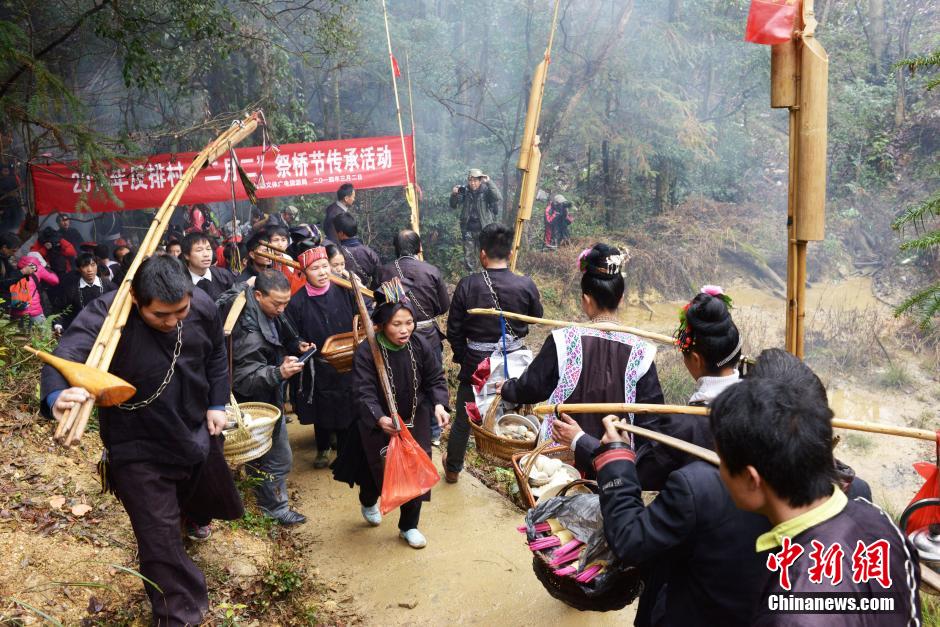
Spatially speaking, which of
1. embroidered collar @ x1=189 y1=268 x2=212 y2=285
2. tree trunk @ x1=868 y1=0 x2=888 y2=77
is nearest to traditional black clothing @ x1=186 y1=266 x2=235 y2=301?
embroidered collar @ x1=189 y1=268 x2=212 y2=285

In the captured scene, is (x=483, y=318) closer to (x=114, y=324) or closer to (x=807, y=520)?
(x=114, y=324)

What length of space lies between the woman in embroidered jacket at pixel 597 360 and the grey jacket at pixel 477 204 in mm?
7557

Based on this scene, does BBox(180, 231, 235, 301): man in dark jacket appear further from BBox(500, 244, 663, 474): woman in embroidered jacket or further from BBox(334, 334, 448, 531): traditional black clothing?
BBox(500, 244, 663, 474): woman in embroidered jacket

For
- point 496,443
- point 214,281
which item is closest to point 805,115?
point 496,443

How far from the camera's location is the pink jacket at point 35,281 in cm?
775

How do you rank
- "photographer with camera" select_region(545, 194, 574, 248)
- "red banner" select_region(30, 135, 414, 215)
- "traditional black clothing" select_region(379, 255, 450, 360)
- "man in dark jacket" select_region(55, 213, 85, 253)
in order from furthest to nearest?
"photographer with camera" select_region(545, 194, 574, 248) → "man in dark jacket" select_region(55, 213, 85, 253) → "red banner" select_region(30, 135, 414, 215) → "traditional black clothing" select_region(379, 255, 450, 360)

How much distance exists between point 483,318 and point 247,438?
1969mm

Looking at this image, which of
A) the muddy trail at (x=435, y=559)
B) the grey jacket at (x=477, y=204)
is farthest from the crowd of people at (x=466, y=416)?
the grey jacket at (x=477, y=204)

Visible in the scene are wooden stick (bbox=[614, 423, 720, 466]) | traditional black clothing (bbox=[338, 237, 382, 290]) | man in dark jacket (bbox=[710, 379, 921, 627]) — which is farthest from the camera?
traditional black clothing (bbox=[338, 237, 382, 290])

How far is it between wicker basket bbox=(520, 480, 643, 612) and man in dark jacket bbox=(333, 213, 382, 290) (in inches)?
162

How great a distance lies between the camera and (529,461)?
3.39 meters

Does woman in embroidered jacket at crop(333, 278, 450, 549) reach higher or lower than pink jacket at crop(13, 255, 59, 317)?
lower

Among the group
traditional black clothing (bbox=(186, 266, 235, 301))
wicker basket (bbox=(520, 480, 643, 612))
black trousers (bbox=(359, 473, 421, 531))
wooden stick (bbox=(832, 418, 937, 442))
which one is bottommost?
black trousers (bbox=(359, 473, 421, 531))

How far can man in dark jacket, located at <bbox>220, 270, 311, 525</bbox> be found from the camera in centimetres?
464
